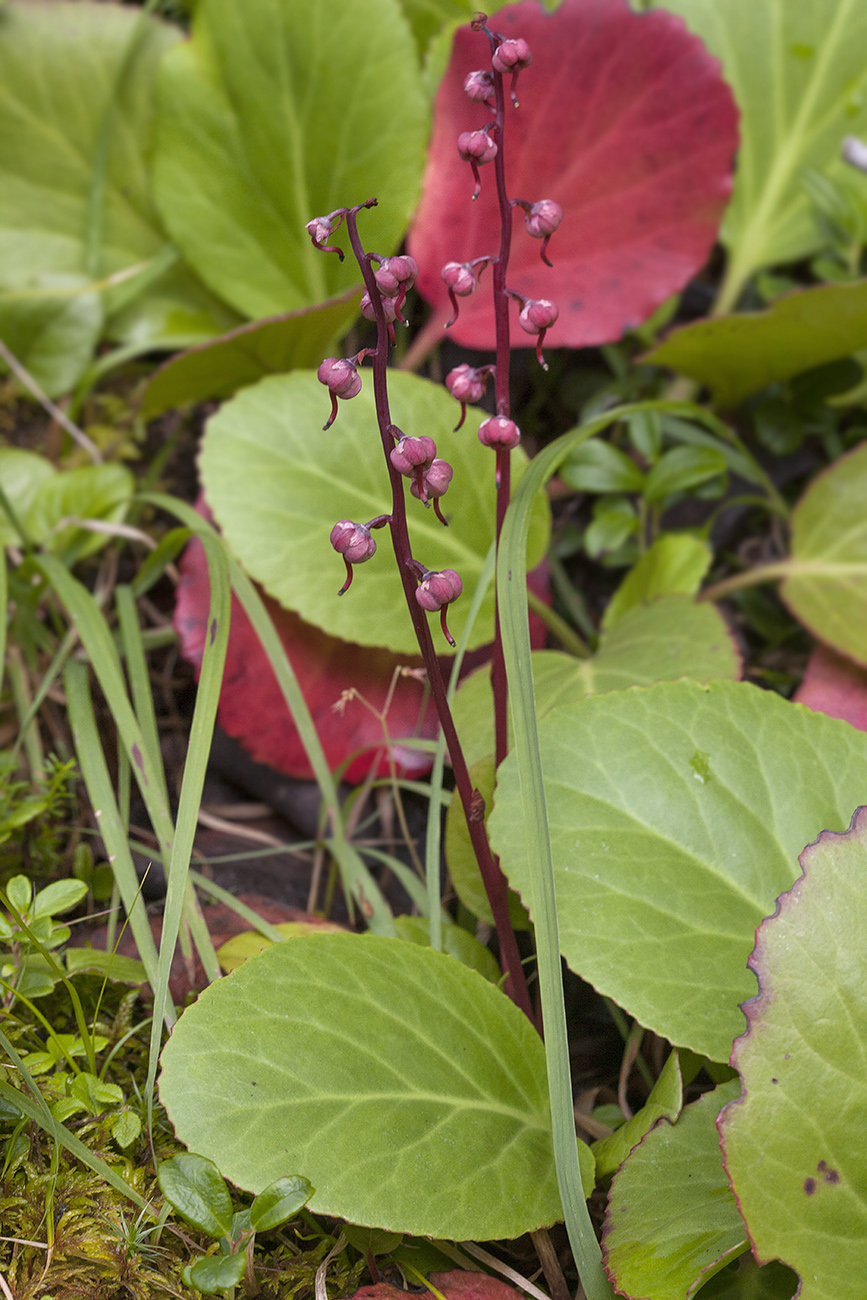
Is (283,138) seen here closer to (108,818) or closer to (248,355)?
(248,355)

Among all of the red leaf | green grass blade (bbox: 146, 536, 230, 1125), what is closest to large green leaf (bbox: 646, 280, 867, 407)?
the red leaf

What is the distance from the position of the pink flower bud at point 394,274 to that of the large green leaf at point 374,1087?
1.45 feet

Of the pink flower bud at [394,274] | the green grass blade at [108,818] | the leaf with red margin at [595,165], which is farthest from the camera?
the leaf with red margin at [595,165]

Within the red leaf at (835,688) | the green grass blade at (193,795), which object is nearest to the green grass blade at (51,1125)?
the green grass blade at (193,795)

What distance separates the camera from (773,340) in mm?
1101

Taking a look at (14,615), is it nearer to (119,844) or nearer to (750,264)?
(119,844)

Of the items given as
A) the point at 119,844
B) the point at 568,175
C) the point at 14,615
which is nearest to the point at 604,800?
the point at 119,844

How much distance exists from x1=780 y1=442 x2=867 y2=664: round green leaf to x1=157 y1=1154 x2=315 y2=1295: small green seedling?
76 centimetres

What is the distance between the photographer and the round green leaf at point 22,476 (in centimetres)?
123

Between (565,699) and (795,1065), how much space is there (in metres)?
0.44

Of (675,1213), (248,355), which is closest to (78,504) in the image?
(248,355)

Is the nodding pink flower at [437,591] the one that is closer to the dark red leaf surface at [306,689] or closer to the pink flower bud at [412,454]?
the pink flower bud at [412,454]

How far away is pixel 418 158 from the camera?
1.21m

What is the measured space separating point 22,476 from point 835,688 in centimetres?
103
